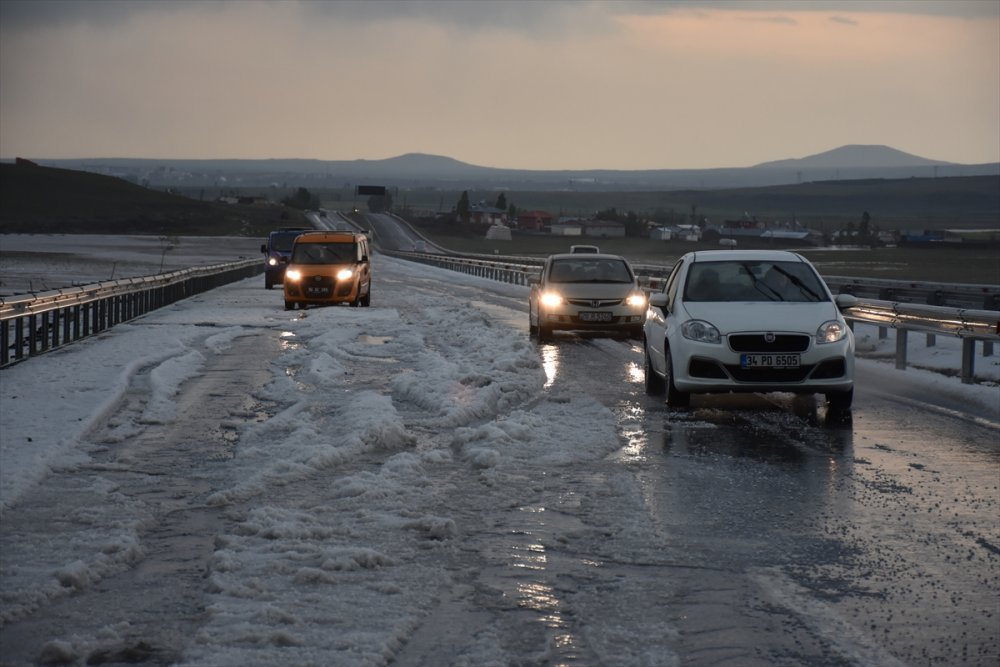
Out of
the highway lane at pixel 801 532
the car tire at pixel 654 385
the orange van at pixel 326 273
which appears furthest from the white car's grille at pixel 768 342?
the orange van at pixel 326 273

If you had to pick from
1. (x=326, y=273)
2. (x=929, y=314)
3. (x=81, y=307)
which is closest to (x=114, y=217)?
(x=326, y=273)

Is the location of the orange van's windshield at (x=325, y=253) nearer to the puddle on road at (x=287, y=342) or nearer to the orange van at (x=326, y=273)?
the orange van at (x=326, y=273)

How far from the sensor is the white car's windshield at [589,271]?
24.8 metres

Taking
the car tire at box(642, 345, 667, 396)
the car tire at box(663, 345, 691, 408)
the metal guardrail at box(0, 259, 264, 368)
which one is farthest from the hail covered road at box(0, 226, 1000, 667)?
the metal guardrail at box(0, 259, 264, 368)

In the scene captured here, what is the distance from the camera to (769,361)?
13.2 metres

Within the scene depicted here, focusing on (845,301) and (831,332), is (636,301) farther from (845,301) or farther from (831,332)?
(831,332)

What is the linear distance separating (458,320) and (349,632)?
840 inches

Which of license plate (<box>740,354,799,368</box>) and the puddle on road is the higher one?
license plate (<box>740,354,799,368</box>)

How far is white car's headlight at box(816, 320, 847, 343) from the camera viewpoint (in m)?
13.3

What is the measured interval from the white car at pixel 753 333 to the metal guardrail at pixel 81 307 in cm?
861

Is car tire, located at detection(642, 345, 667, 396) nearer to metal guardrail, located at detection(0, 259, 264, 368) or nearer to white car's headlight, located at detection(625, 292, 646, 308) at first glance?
metal guardrail, located at detection(0, 259, 264, 368)

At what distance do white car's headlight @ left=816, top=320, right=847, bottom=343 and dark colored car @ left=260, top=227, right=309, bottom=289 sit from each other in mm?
33051

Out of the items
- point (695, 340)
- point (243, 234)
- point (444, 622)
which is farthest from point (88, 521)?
point (243, 234)

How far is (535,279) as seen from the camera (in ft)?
83.8
